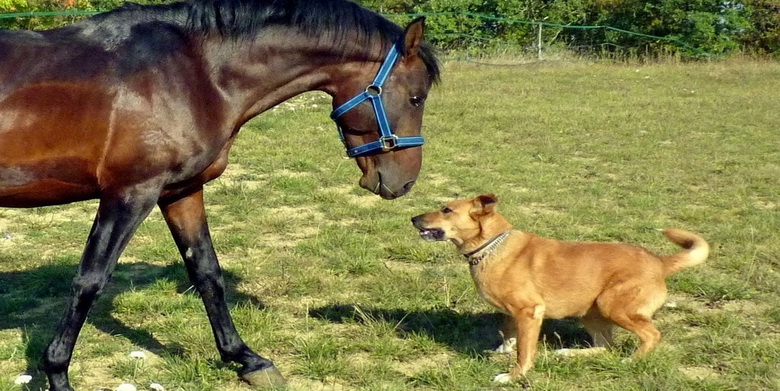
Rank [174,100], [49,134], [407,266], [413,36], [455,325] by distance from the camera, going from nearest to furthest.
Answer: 1. [49,134]
2. [174,100]
3. [413,36]
4. [455,325]
5. [407,266]

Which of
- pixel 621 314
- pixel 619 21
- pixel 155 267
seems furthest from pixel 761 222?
A: pixel 619 21

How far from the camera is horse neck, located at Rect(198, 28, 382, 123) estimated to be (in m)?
4.00

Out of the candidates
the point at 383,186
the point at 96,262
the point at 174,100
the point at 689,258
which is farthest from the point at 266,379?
the point at 689,258

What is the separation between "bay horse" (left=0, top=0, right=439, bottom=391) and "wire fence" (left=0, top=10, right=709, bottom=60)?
775 inches

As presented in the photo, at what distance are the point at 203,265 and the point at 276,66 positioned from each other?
3.71ft

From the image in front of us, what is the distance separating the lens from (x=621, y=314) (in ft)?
14.3

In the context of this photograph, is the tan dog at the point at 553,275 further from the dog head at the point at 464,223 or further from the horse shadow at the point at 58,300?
the horse shadow at the point at 58,300

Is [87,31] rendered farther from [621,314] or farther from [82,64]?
[621,314]

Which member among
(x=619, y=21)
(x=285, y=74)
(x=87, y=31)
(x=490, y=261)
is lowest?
(x=619, y=21)

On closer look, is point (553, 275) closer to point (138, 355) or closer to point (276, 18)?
point (276, 18)

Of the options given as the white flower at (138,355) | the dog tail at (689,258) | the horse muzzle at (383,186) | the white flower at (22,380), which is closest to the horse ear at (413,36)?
the horse muzzle at (383,186)

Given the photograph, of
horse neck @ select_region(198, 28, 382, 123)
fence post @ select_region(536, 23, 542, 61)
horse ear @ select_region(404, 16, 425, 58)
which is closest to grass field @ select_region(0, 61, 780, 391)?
horse neck @ select_region(198, 28, 382, 123)

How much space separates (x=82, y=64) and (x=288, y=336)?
1.88 meters

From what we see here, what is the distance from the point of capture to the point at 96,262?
12.4ft
